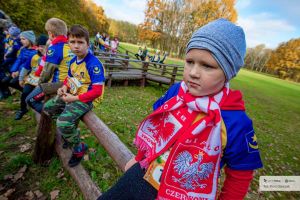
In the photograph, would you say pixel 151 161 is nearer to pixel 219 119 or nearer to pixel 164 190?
pixel 164 190

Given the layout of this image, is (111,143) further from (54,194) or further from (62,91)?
(54,194)

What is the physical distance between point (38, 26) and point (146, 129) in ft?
50.9

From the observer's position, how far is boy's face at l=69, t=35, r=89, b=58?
2.64 meters

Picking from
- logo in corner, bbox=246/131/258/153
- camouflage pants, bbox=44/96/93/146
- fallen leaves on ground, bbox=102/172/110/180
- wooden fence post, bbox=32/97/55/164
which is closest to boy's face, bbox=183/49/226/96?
logo in corner, bbox=246/131/258/153

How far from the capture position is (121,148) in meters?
2.03

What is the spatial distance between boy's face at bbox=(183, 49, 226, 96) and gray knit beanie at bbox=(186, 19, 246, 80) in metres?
0.03

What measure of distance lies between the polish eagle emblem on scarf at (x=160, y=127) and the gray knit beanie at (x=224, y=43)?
1.53 feet

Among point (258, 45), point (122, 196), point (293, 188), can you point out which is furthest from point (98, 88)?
point (258, 45)

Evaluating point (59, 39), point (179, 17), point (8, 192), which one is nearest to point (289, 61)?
point (179, 17)

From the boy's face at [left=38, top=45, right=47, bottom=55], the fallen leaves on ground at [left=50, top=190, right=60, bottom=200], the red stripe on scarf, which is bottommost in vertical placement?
the fallen leaves on ground at [left=50, top=190, right=60, bottom=200]

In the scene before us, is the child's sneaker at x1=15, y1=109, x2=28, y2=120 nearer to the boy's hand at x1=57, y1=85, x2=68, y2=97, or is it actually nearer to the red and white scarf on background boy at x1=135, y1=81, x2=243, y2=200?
the boy's hand at x1=57, y1=85, x2=68, y2=97

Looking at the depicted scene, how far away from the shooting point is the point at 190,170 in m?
1.12

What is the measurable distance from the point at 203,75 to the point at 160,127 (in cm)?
47

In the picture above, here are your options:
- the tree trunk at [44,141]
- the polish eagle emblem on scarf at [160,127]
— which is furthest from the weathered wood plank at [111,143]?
the tree trunk at [44,141]
